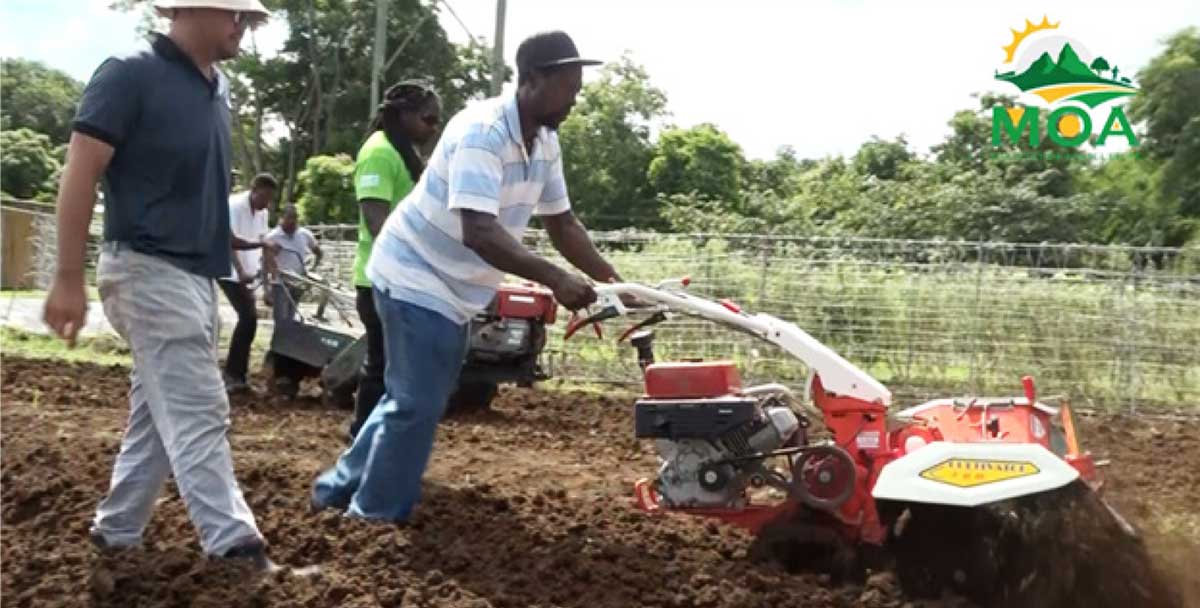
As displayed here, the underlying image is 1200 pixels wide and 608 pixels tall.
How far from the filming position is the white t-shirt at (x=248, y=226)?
33.1 ft

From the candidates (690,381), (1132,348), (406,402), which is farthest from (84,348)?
(690,381)

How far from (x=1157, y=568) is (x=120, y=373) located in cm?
860

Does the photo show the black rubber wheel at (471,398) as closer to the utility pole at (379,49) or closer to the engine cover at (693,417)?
the engine cover at (693,417)

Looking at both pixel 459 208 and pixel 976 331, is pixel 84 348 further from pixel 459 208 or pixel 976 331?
pixel 459 208

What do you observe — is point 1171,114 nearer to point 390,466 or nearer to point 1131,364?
point 1131,364

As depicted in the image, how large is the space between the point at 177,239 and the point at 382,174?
8.24 feet

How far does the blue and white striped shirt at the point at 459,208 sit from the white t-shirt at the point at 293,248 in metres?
5.89

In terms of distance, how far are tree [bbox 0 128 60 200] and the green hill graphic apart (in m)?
29.8

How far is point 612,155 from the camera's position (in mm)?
41875

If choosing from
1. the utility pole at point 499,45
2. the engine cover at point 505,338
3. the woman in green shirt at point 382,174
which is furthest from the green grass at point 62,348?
the utility pole at point 499,45

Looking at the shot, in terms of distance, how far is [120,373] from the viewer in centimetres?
1098

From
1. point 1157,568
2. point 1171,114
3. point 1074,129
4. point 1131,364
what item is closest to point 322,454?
point 1157,568

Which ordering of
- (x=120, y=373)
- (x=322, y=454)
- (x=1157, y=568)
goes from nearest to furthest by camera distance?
(x=1157, y=568)
(x=322, y=454)
(x=120, y=373)

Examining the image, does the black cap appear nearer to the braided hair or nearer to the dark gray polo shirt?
the dark gray polo shirt
